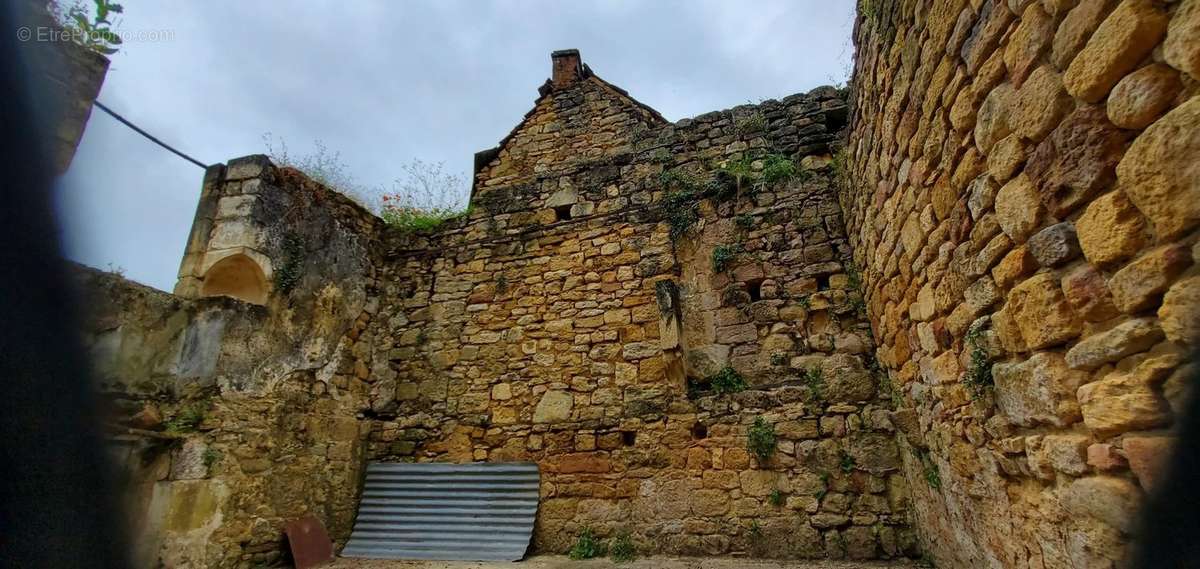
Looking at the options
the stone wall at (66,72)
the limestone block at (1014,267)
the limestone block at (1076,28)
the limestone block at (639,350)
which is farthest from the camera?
the limestone block at (639,350)

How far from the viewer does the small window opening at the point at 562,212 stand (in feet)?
18.3

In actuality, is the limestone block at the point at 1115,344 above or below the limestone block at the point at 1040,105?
below

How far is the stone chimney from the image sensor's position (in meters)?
6.82

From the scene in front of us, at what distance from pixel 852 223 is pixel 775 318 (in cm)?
103

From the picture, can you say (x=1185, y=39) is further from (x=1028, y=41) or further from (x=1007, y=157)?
(x=1007, y=157)

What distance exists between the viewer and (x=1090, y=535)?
4.77 ft

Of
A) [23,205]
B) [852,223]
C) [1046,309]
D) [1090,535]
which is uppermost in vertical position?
[852,223]

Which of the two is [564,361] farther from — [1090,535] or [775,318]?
[1090,535]

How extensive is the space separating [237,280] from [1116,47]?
5.54 meters

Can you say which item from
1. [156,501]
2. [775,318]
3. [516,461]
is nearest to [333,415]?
[156,501]

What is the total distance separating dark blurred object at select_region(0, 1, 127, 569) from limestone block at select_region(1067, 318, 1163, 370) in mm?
3084

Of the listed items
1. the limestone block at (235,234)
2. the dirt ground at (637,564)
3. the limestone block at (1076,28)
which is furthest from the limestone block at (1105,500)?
the limestone block at (235,234)

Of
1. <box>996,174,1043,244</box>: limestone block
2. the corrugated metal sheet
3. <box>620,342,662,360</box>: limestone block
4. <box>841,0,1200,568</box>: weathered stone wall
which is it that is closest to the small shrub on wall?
<box>620,342,662,360</box>: limestone block

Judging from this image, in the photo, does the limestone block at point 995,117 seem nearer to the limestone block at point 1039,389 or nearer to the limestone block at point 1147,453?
the limestone block at point 1039,389
